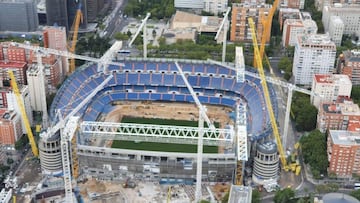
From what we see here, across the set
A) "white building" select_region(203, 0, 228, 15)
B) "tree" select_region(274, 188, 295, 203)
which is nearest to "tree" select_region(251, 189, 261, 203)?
"tree" select_region(274, 188, 295, 203)

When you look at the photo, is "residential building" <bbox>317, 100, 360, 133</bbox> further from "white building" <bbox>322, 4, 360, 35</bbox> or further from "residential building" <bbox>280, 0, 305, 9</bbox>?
"residential building" <bbox>280, 0, 305, 9</bbox>

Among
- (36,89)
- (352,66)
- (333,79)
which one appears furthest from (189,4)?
(36,89)

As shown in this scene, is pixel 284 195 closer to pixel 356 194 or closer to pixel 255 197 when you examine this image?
pixel 255 197

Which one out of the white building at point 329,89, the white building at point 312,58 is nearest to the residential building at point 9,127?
the white building at point 329,89

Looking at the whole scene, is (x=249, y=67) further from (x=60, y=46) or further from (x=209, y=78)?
(x=60, y=46)

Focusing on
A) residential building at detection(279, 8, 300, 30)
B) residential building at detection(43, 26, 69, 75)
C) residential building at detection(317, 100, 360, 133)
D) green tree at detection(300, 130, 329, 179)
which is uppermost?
residential building at detection(279, 8, 300, 30)

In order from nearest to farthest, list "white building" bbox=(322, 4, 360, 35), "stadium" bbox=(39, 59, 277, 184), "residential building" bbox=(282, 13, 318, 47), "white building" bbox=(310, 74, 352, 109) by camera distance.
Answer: "stadium" bbox=(39, 59, 277, 184)
"white building" bbox=(310, 74, 352, 109)
"residential building" bbox=(282, 13, 318, 47)
"white building" bbox=(322, 4, 360, 35)

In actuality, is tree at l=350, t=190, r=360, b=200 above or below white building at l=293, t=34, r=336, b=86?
below

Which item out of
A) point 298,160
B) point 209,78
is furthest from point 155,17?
point 298,160
